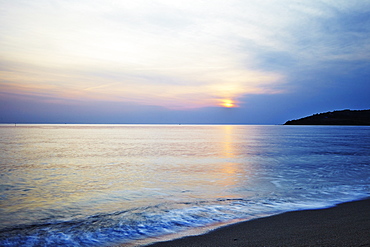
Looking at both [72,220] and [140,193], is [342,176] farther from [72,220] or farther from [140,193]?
[72,220]

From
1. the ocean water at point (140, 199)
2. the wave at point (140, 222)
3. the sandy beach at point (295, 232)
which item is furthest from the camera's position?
the ocean water at point (140, 199)

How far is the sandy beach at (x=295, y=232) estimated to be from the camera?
4.51 metres

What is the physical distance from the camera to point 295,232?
504 cm

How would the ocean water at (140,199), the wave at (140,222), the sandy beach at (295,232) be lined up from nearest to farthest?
the sandy beach at (295,232) → the wave at (140,222) → the ocean water at (140,199)

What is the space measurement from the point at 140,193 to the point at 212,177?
14.3ft

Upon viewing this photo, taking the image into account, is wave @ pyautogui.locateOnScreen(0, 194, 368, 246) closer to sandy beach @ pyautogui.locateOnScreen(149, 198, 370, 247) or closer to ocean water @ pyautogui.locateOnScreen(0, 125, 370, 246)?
ocean water @ pyautogui.locateOnScreen(0, 125, 370, 246)

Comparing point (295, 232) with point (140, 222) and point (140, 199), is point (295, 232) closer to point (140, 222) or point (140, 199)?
point (140, 222)

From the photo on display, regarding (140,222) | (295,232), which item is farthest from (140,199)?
(295,232)

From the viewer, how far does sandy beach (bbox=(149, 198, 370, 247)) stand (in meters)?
4.51

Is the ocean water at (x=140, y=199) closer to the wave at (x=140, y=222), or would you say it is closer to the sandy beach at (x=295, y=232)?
the wave at (x=140, y=222)

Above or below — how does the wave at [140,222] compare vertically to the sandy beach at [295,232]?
below

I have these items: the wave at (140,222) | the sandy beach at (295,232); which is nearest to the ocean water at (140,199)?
the wave at (140,222)

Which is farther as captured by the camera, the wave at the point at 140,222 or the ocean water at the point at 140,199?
the ocean water at the point at 140,199

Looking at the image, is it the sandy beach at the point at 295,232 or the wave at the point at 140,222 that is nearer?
the sandy beach at the point at 295,232
